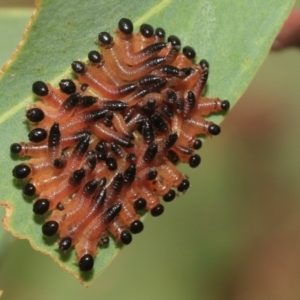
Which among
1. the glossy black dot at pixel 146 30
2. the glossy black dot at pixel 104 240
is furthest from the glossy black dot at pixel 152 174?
the glossy black dot at pixel 146 30

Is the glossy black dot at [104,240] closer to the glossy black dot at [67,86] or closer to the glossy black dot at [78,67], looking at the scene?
the glossy black dot at [67,86]

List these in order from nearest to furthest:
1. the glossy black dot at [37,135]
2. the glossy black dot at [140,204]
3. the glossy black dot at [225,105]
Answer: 1. the glossy black dot at [37,135]
2. the glossy black dot at [140,204]
3. the glossy black dot at [225,105]

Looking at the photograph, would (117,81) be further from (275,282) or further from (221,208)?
(275,282)

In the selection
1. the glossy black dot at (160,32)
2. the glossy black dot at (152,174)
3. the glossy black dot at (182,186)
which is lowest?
the glossy black dot at (152,174)

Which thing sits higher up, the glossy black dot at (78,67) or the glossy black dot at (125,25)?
the glossy black dot at (125,25)

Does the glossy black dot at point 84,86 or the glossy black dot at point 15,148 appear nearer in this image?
the glossy black dot at point 15,148

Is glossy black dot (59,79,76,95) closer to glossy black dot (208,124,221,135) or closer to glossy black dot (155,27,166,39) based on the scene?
glossy black dot (155,27,166,39)

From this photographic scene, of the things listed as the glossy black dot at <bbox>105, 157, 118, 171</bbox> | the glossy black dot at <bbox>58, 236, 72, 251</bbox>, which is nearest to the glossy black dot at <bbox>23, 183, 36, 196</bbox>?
the glossy black dot at <bbox>58, 236, 72, 251</bbox>

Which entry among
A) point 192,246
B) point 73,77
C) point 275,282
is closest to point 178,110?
point 73,77
